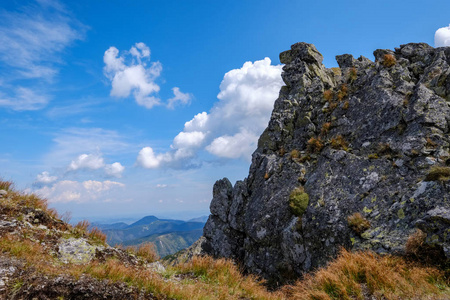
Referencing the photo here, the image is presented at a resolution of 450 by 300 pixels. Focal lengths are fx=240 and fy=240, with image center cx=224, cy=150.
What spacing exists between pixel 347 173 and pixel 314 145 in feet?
16.1

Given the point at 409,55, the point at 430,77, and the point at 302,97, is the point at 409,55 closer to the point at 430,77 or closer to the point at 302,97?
the point at 430,77

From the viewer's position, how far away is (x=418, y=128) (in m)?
16.2

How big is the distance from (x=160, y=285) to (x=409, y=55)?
27.8m

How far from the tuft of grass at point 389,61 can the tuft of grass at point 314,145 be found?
9308mm

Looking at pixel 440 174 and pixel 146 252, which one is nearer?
pixel 440 174

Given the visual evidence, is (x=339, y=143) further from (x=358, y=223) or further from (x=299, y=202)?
(x=358, y=223)

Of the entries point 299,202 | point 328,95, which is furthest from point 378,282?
point 328,95

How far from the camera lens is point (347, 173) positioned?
17.9m

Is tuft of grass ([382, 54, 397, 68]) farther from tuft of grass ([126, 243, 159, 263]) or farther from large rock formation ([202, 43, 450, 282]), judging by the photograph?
tuft of grass ([126, 243, 159, 263])

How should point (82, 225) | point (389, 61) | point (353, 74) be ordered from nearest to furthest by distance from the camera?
point (82, 225) → point (389, 61) → point (353, 74)

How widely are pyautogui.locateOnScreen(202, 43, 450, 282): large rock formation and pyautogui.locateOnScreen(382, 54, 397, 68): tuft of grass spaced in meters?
0.08

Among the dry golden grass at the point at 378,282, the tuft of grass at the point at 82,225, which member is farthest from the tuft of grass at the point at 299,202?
the tuft of grass at the point at 82,225

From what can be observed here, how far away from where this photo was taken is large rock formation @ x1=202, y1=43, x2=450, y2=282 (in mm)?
13297

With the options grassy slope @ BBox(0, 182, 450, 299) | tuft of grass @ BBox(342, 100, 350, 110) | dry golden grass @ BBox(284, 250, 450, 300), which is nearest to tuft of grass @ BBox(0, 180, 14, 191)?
grassy slope @ BBox(0, 182, 450, 299)
